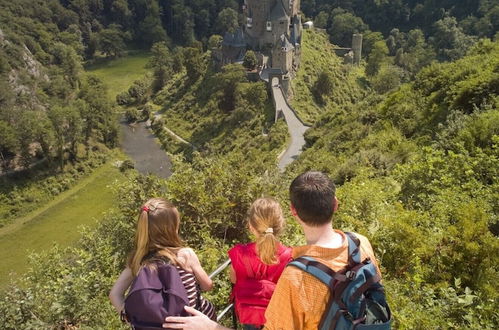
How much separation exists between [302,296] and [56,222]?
38.9 m

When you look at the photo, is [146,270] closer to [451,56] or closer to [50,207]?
[50,207]

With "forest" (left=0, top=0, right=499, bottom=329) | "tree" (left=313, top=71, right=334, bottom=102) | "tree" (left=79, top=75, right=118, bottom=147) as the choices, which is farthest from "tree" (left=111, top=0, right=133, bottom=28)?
"tree" (left=313, top=71, right=334, bottom=102)

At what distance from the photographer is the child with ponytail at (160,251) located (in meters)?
4.32

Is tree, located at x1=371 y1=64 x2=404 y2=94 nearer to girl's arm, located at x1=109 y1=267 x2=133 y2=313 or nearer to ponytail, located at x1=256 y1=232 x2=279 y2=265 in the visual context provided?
ponytail, located at x1=256 y1=232 x2=279 y2=265

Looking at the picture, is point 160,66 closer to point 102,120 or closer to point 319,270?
point 102,120

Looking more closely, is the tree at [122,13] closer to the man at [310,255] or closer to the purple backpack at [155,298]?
the purple backpack at [155,298]

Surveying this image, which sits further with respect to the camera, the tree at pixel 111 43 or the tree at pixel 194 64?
the tree at pixel 111 43

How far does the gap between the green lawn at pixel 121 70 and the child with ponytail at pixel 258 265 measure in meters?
68.6

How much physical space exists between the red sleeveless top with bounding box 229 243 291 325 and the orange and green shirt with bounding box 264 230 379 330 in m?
1.13

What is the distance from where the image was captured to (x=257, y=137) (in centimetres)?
4291

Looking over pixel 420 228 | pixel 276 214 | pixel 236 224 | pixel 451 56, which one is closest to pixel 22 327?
pixel 236 224

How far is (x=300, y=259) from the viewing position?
11.4 ft

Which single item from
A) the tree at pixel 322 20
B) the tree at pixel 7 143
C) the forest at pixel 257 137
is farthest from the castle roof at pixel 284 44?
the tree at pixel 322 20

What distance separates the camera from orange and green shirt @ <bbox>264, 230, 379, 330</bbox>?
3365 mm
